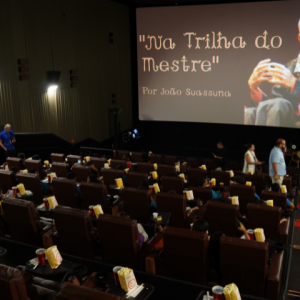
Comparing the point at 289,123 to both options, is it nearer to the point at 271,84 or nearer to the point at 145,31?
the point at 271,84

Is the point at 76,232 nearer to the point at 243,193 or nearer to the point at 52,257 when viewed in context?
the point at 52,257

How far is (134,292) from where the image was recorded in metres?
3.26

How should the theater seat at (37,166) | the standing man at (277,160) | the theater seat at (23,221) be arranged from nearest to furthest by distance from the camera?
the theater seat at (23,221)
the standing man at (277,160)
the theater seat at (37,166)

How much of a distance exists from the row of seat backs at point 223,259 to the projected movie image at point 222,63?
32.5ft

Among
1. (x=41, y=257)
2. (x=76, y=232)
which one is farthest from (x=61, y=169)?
(x=41, y=257)

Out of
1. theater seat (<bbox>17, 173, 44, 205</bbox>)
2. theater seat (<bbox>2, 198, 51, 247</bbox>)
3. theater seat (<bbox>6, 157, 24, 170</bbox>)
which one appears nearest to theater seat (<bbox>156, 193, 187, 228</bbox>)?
theater seat (<bbox>2, 198, 51, 247</bbox>)

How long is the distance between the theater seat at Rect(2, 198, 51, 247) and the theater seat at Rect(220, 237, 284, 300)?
233cm

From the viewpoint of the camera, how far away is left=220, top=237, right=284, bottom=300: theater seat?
11.4 ft

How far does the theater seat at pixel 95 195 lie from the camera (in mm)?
5820

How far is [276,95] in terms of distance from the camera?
41.0ft

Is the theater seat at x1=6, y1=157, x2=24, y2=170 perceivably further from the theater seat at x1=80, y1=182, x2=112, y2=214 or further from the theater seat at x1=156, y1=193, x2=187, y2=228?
the theater seat at x1=156, y1=193, x2=187, y2=228

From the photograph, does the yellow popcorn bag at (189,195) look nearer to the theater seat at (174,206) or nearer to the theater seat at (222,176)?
the theater seat at (174,206)

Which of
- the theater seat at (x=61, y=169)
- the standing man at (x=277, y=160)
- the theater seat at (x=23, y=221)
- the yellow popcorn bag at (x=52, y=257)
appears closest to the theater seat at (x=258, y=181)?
the standing man at (x=277, y=160)

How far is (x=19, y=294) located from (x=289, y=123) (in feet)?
38.4
